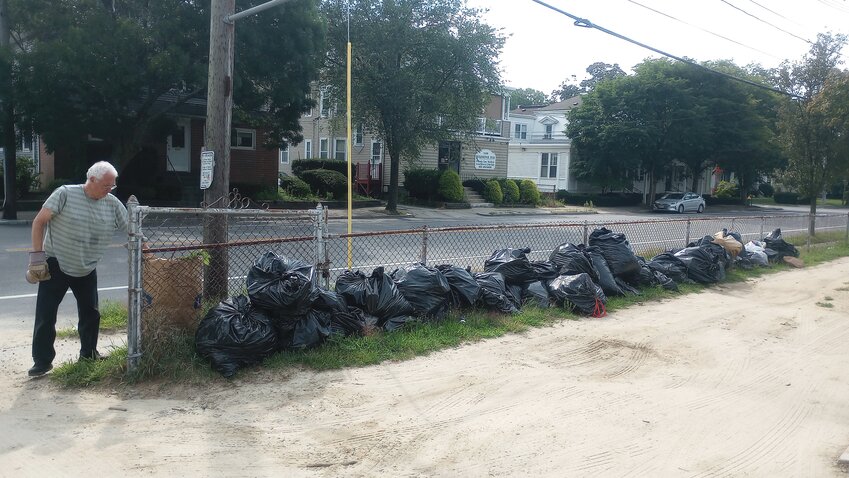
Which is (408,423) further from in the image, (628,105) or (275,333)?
(628,105)

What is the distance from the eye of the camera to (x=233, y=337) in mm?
5461

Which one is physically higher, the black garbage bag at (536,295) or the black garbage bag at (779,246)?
the black garbage bag at (779,246)

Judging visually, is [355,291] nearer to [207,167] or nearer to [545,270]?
[207,167]

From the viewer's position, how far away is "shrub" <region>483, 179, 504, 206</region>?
120 feet

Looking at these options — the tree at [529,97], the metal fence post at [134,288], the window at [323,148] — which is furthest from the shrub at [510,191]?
the tree at [529,97]

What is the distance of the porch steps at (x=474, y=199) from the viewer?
35797mm

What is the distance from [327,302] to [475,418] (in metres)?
1.99

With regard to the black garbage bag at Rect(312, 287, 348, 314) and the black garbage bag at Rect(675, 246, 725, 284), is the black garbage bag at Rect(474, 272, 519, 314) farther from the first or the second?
the black garbage bag at Rect(675, 246, 725, 284)

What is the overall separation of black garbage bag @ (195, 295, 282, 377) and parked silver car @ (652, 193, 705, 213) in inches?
1554

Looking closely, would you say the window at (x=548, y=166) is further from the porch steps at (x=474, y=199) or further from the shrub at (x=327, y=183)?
the shrub at (x=327, y=183)

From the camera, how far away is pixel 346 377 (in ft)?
18.5

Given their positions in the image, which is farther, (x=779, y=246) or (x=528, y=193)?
(x=528, y=193)

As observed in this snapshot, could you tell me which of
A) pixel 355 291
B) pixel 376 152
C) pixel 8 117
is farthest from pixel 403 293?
pixel 376 152

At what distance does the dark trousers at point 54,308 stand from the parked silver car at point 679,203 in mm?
40269
